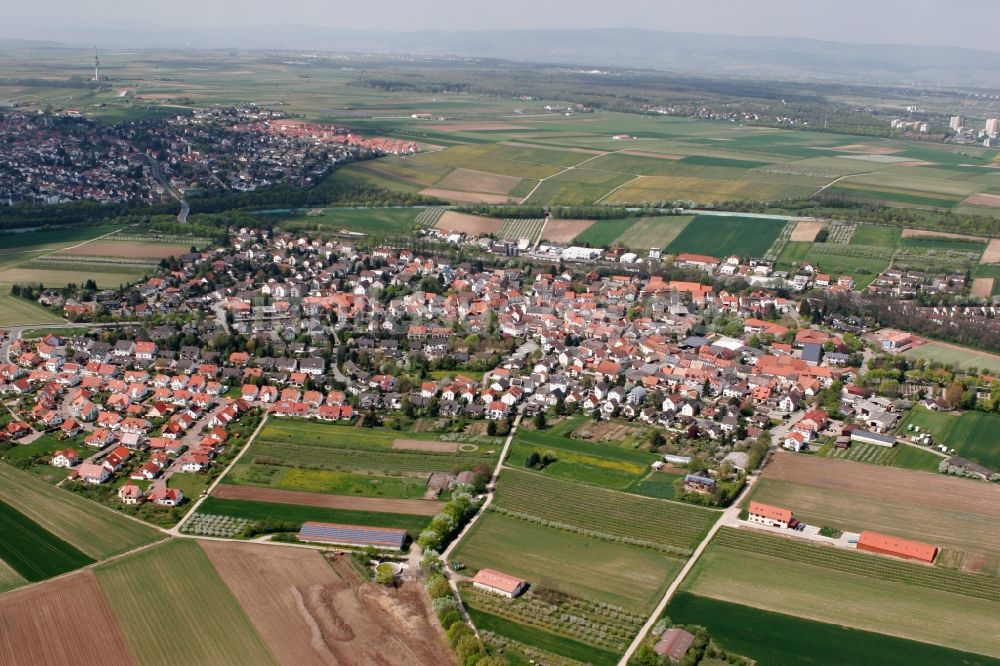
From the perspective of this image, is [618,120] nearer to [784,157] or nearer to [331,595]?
[784,157]

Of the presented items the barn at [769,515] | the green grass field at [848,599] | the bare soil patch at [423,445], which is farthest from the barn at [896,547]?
the bare soil patch at [423,445]

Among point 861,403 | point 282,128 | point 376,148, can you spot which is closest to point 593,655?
point 861,403

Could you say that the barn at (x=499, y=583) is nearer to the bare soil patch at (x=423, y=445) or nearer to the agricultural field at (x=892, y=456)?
the bare soil patch at (x=423, y=445)

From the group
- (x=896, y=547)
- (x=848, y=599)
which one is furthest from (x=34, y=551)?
(x=896, y=547)

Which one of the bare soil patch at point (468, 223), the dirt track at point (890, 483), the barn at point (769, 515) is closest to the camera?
the barn at point (769, 515)

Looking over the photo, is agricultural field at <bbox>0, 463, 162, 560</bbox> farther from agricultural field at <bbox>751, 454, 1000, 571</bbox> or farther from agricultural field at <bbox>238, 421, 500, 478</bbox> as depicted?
agricultural field at <bbox>751, 454, 1000, 571</bbox>

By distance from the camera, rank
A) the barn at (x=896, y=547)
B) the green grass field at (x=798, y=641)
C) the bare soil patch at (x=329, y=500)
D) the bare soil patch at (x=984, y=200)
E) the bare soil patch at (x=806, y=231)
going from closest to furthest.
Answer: the green grass field at (x=798, y=641)
the barn at (x=896, y=547)
the bare soil patch at (x=329, y=500)
the bare soil patch at (x=806, y=231)
the bare soil patch at (x=984, y=200)

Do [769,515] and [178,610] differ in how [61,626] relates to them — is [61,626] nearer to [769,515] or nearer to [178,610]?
[178,610]
